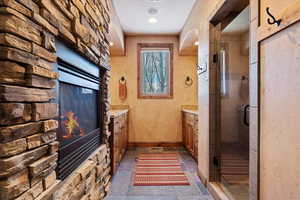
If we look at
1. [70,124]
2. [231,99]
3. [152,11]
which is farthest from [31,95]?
[231,99]

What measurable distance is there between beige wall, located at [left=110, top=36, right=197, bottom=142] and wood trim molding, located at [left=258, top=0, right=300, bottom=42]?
3.57 meters

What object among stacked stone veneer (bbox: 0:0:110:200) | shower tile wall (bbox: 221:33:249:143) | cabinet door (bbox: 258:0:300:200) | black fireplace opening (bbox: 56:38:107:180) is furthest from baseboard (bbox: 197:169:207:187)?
stacked stone veneer (bbox: 0:0:110:200)

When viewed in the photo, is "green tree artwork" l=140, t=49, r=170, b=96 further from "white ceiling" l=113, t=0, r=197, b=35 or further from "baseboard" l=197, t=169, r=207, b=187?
"baseboard" l=197, t=169, r=207, b=187

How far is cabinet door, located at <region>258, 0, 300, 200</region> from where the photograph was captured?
0.97 metres

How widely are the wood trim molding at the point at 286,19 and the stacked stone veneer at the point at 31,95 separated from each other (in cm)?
122

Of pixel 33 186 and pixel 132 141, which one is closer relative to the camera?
pixel 33 186

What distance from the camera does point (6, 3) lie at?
73cm

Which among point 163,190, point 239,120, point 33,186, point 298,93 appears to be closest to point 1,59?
point 33,186

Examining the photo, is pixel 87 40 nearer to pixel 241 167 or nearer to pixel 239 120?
pixel 241 167

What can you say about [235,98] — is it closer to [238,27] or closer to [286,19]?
[238,27]

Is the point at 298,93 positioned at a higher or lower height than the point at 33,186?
higher

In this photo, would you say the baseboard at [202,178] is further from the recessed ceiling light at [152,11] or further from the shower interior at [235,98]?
the recessed ceiling light at [152,11]

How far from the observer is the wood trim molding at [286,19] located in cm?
94

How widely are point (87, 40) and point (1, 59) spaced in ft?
2.95
